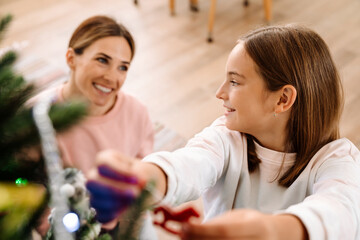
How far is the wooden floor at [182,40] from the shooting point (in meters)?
2.22

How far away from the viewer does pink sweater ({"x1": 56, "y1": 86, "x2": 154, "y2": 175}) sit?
1.32 metres

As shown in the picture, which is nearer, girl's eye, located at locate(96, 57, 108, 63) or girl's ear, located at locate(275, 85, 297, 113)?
girl's ear, located at locate(275, 85, 297, 113)

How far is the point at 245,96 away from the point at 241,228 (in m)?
0.47

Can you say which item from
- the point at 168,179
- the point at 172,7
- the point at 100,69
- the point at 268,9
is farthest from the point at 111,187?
the point at 172,7

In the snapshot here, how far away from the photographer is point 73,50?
134 cm

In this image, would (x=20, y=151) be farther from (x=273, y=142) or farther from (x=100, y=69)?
(x=100, y=69)

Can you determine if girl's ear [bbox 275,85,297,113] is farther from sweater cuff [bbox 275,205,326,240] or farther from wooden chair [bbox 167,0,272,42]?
wooden chair [bbox 167,0,272,42]

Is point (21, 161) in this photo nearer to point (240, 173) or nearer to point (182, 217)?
point (182, 217)

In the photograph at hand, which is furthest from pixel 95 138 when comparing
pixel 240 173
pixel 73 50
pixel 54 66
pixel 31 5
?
pixel 31 5

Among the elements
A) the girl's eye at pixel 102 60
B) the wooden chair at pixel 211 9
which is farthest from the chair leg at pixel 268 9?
the girl's eye at pixel 102 60

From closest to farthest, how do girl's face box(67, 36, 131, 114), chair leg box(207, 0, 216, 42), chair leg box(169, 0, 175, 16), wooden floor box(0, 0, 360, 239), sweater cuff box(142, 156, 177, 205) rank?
sweater cuff box(142, 156, 177, 205), girl's face box(67, 36, 131, 114), wooden floor box(0, 0, 360, 239), chair leg box(207, 0, 216, 42), chair leg box(169, 0, 175, 16)

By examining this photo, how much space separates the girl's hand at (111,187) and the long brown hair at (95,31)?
0.93 m

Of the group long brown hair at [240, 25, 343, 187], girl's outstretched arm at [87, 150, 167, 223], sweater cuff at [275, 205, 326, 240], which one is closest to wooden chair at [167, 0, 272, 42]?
long brown hair at [240, 25, 343, 187]

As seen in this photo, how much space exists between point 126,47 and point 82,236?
2.68 ft
